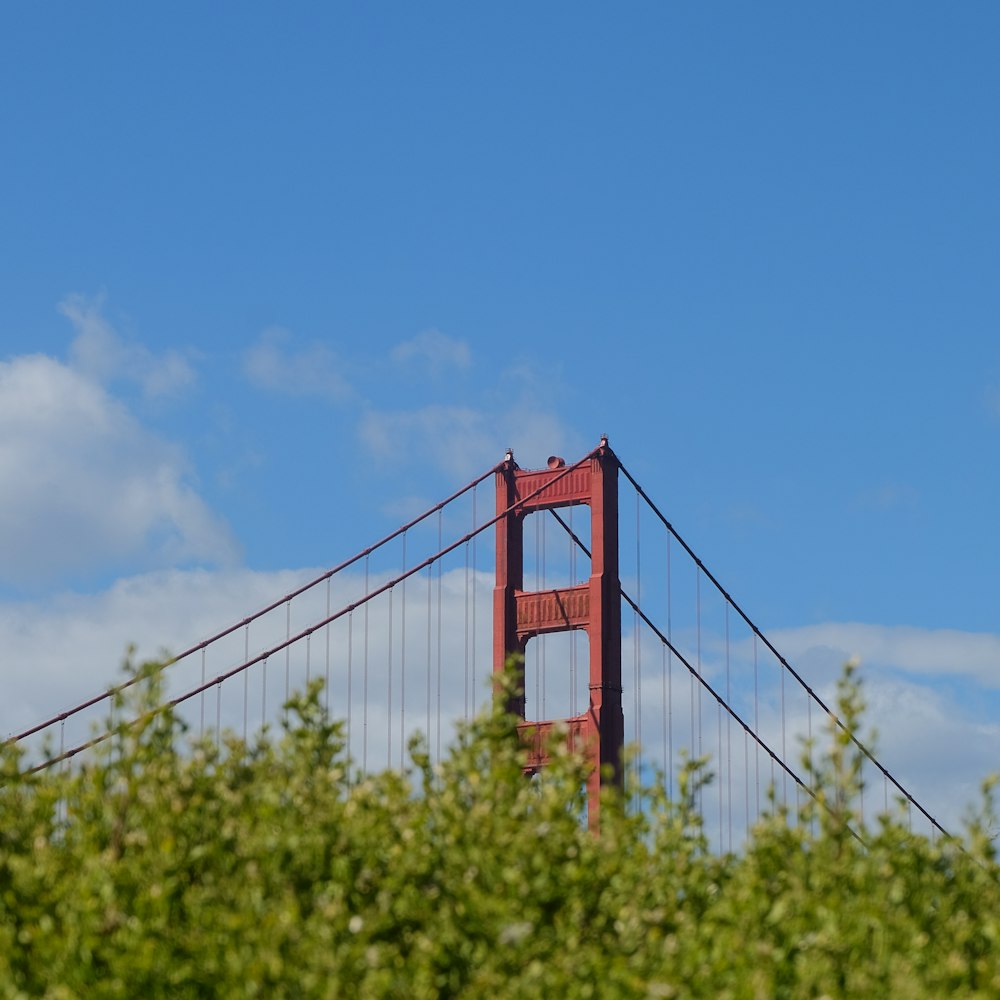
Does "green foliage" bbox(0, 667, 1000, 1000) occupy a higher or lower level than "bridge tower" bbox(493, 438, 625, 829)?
lower

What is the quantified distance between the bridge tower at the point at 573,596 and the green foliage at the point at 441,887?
2390 cm

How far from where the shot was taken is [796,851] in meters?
11.0

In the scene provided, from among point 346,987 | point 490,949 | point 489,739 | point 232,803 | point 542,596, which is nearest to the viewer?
point 346,987

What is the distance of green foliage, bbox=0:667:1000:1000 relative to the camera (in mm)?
8961

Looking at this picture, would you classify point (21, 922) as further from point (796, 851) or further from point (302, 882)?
point (796, 851)

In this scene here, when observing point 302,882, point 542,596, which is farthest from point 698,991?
point 542,596

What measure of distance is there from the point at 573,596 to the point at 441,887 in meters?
29.9

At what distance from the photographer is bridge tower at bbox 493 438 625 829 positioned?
1481 inches

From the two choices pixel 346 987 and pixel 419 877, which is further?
pixel 419 877

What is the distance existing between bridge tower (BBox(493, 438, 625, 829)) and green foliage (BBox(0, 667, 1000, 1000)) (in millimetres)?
23896

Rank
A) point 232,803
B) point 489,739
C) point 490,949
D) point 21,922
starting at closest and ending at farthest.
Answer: point 490,949
point 21,922
point 232,803
point 489,739

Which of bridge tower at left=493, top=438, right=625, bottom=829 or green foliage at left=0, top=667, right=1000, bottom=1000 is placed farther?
bridge tower at left=493, top=438, right=625, bottom=829

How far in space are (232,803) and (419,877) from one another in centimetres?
141

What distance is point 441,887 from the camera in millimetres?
10328
